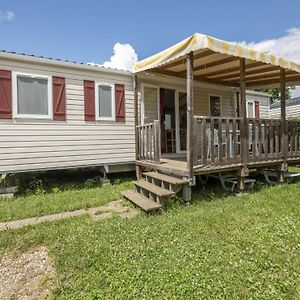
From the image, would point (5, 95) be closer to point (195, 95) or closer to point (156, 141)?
point (156, 141)

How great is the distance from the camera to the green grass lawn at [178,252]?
7.76 feet

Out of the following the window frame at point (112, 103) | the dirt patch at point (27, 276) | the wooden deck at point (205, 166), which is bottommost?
the dirt patch at point (27, 276)

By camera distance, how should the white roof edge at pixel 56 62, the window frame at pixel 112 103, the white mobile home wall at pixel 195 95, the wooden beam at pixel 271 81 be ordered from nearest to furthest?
the white roof edge at pixel 56 62
the window frame at pixel 112 103
the wooden beam at pixel 271 81
the white mobile home wall at pixel 195 95

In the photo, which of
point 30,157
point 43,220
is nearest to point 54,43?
point 30,157

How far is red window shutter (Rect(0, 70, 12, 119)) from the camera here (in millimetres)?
5840

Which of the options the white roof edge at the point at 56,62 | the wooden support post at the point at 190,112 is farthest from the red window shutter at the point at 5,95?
the wooden support post at the point at 190,112

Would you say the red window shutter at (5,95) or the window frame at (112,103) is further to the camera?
the window frame at (112,103)

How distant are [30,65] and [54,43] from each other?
9.59ft

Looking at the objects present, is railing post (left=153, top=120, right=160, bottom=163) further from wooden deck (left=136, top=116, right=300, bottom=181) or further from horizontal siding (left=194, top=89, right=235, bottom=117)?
horizontal siding (left=194, top=89, right=235, bottom=117)

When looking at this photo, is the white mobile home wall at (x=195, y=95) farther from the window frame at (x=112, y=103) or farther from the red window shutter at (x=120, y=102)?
the window frame at (x=112, y=103)

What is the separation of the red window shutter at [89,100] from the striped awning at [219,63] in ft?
4.12

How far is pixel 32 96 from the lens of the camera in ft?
20.3

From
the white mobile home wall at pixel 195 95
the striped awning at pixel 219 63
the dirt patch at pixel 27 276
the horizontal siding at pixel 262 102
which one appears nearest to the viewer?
the dirt patch at pixel 27 276

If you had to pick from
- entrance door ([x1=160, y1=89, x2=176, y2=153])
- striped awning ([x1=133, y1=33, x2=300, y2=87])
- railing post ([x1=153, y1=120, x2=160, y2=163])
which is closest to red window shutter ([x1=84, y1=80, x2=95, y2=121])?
striped awning ([x1=133, y1=33, x2=300, y2=87])
